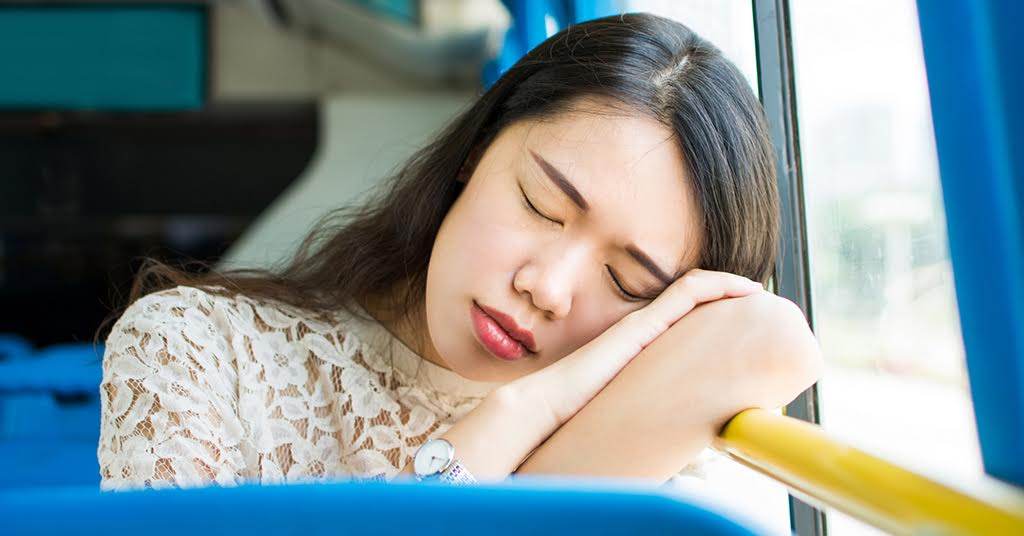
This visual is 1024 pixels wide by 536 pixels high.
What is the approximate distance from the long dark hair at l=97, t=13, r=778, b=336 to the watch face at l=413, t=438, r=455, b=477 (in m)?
0.38

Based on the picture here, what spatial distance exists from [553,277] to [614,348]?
0.32ft

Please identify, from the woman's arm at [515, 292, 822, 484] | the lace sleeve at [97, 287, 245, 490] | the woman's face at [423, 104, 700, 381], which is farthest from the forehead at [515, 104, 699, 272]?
the lace sleeve at [97, 287, 245, 490]

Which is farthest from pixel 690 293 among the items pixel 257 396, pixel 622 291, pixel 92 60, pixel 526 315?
pixel 92 60

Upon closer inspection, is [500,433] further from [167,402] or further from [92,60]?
[92,60]

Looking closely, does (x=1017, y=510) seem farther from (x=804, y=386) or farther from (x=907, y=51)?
(x=907, y=51)

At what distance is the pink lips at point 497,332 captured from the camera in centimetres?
98

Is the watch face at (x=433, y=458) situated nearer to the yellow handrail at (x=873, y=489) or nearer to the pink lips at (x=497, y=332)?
the pink lips at (x=497, y=332)

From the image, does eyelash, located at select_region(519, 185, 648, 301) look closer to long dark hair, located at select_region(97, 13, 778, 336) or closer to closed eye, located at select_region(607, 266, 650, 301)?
closed eye, located at select_region(607, 266, 650, 301)

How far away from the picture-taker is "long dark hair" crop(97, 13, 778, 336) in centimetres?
106

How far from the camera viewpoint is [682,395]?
0.87 m

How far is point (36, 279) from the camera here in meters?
6.51

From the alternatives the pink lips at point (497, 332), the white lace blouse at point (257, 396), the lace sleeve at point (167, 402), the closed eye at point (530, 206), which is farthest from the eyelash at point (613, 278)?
the lace sleeve at point (167, 402)

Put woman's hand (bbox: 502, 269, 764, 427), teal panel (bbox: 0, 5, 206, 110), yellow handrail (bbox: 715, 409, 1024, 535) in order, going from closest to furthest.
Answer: yellow handrail (bbox: 715, 409, 1024, 535) → woman's hand (bbox: 502, 269, 764, 427) → teal panel (bbox: 0, 5, 206, 110)

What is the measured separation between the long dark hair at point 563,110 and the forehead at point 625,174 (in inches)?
0.8
